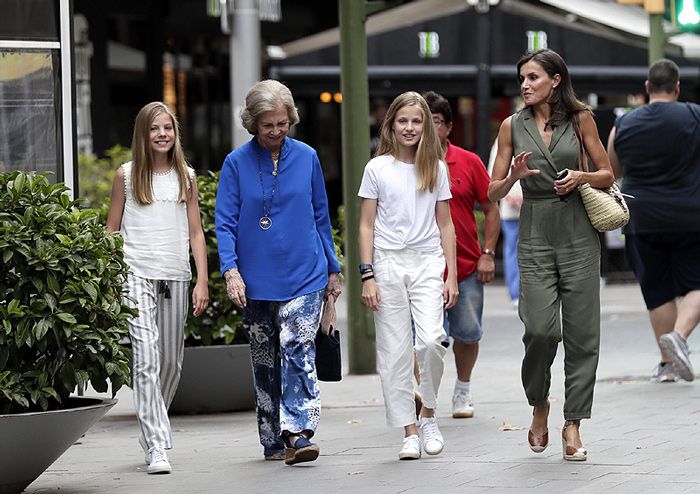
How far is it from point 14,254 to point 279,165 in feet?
5.05

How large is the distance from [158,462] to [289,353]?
799mm

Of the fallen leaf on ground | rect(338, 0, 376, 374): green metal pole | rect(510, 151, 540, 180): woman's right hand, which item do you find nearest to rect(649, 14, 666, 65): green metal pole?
rect(338, 0, 376, 374): green metal pole

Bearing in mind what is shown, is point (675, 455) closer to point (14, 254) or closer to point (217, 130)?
point (14, 254)

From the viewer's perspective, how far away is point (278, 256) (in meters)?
7.79

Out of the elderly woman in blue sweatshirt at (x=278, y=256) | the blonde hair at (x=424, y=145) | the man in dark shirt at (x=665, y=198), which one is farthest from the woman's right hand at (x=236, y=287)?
the man in dark shirt at (x=665, y=198)

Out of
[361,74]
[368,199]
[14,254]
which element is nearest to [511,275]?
[361,74]

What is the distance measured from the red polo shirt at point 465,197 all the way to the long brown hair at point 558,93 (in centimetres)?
154

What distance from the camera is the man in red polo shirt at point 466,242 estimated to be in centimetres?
922

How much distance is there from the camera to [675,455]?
25.1 feet

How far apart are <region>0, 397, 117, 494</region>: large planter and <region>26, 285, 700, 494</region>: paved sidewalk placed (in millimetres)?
443

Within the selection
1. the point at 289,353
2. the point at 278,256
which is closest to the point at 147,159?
the point at 278,256

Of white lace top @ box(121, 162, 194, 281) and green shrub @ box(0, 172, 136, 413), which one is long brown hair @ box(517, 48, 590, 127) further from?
green shrub @ box(0, 172, 136, 413)

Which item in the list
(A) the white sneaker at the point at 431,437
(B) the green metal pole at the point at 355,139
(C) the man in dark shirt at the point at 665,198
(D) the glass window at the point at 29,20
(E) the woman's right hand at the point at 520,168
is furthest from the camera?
(B) the green metal pole at the point at 355,139

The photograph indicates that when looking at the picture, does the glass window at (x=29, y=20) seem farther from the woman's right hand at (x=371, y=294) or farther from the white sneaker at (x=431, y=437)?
the white sneaker at (x=431, y=437)
